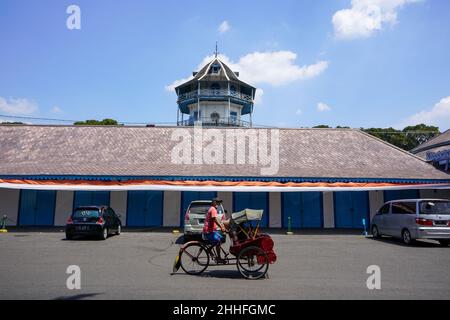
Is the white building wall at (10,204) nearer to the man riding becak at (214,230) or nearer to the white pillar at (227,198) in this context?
the white pillar at (227,198)

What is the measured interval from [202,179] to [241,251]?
11197 mm

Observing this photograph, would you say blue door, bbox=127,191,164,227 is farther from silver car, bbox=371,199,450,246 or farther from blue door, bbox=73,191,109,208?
silver car, bbox=371,199,450,246

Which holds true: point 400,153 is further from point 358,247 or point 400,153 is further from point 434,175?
point 358,247

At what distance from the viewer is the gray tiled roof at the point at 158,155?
19438 mm

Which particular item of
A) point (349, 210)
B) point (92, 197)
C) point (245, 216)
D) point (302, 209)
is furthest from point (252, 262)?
point (92, 197)

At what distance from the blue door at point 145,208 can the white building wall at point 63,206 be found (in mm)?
3420

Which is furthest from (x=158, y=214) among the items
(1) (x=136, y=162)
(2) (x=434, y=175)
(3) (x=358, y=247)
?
(2) (x=434, y=175)

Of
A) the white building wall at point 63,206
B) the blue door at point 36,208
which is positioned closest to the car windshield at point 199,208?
the white building wall at point 63,206

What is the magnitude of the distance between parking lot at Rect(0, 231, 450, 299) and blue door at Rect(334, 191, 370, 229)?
637 cm

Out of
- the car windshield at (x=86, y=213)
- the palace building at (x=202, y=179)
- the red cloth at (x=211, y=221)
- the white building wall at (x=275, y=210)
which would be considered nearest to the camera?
the red cloth at (x=211, y=221)

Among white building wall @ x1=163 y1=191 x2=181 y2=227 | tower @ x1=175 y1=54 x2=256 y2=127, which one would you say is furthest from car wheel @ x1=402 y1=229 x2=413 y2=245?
tower @ x1=175 y1=54 x2=256 y2=127

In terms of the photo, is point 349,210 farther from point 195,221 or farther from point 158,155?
point 158,155

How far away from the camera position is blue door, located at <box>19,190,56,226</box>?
19312 mm

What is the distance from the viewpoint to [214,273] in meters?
8.28
